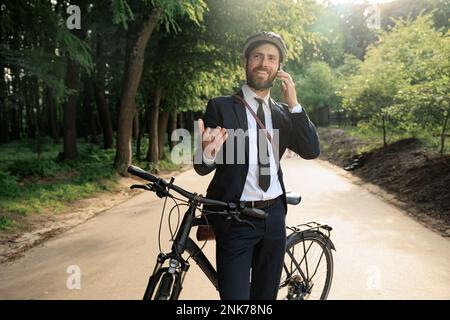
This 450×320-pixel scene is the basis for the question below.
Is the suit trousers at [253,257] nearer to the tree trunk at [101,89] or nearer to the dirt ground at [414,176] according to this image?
the dirt ground at [414,176]

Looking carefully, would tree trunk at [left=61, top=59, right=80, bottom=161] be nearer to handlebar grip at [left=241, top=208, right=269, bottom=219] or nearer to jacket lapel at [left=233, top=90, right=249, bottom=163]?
jacket lapel at [left=233, top=90, right=249, bottom=163]

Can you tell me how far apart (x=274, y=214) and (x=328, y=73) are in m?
40.7

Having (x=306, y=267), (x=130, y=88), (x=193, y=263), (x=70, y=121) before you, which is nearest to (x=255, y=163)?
(x=306, y=267)

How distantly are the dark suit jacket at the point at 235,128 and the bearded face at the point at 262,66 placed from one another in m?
0.13

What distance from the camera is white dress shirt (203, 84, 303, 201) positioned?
2.87 m

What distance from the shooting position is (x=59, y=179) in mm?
13305

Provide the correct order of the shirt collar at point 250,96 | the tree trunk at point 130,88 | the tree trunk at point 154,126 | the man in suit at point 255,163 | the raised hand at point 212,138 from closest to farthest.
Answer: the raised hand at point 212,138
the man in suit at point 255,163
the shirt collar at point 250,96
the tree trunk at point 130,88
the tree trunk at point 154,126

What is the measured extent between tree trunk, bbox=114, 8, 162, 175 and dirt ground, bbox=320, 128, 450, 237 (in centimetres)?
728

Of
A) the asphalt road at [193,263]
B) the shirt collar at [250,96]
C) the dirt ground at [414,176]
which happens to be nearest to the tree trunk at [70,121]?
the asphalt road at [193,263]

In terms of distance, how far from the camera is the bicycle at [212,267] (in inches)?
107

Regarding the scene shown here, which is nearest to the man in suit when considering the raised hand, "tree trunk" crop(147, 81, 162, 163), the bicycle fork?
the raised hand

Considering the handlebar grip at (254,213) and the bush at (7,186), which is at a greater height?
the handlebar grip at (254,213)
